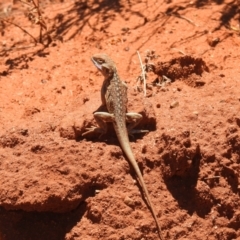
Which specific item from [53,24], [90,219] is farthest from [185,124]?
[53,24]

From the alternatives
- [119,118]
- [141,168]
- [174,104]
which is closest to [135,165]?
[141,168]

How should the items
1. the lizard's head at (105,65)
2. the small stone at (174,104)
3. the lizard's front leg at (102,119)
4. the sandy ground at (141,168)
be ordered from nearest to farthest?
the sandy ground at (141,168) < the lizard's front leg at (102,119) < the small stone at (174,104) < the lizard's head at (105,65)

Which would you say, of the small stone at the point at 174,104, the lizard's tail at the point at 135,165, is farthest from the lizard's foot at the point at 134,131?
the small stone at the point at 174,104

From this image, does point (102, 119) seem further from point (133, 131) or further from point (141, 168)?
point (141, 168)

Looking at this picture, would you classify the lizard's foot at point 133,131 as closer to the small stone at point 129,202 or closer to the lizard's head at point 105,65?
the small stone at point 129,202

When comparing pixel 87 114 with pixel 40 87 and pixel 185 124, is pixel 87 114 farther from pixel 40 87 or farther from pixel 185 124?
pixel 40 87

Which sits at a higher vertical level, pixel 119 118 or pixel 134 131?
pixel 119 118

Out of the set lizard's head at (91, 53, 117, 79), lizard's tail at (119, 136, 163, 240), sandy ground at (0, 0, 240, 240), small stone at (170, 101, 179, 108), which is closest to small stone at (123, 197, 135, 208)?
sandy ground at (0, 0, 240, 240)

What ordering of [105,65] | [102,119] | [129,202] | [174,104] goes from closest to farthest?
[129,202], [102,119], [174,104], [105,65]

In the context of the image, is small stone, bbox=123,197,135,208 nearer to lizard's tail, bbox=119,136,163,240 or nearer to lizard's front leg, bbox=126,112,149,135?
lizard's tail, bbox=119,136,163,240

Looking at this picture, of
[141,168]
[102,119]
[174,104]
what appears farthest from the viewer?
[174,104]

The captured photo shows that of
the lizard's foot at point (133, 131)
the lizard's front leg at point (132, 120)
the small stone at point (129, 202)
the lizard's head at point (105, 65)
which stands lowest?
the small stone at point (129, 202)
